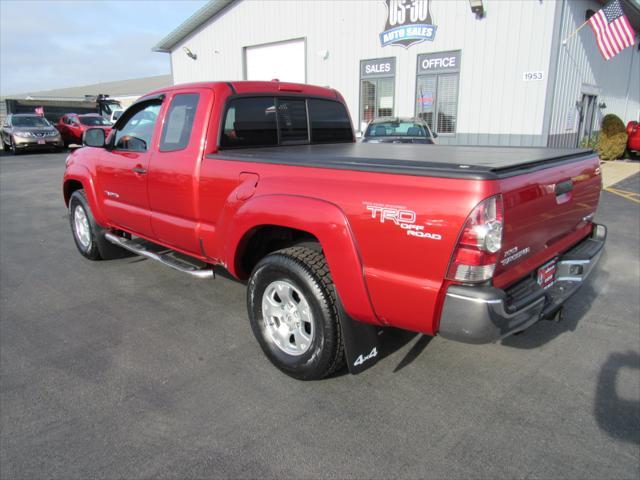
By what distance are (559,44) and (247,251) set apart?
41.7ft

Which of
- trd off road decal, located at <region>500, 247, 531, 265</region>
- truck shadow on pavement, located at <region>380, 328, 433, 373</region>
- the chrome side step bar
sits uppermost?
trd off road decal, located at <region>500, 247, 531, 265</region>

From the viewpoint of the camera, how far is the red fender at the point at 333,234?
8.40ft

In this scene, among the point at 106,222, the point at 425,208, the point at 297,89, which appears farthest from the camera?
the point at 106,222

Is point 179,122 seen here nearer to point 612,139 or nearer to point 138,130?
point 138,130

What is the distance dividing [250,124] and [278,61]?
16.3 meters

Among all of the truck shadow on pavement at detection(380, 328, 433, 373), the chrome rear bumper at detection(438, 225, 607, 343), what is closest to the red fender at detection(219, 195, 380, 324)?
the chrome rear bumper at detection(438, 225, 607, 343)

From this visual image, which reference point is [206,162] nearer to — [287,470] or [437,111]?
[287,470]

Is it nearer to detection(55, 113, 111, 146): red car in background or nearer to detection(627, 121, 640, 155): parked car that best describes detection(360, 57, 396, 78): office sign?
detection(627, 121, 640, 155): parked car

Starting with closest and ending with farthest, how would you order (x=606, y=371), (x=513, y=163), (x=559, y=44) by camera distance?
(x=513, y=163) → (x=606, y=371) → (x=559, y=44)

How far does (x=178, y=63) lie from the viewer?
22.9 metres

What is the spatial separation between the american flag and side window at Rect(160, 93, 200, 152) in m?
12.7

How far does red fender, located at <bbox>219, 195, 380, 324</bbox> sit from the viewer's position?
2561mm

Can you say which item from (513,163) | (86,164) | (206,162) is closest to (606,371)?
(513,163)

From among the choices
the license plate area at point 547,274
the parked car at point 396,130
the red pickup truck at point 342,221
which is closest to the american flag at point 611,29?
the parked car at point 396,130
